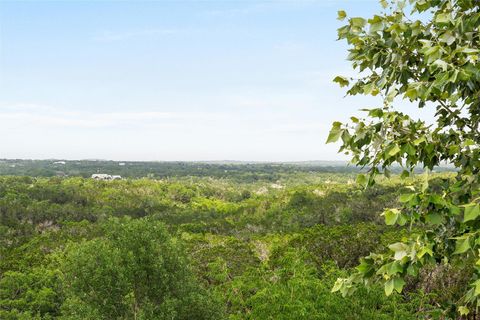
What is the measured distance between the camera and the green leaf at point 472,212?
310cm

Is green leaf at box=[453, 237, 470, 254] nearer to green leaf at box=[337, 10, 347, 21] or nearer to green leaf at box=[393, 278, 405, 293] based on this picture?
green leaf at box=[393, 278, 405, 293]

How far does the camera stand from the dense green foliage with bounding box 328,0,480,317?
139 inches

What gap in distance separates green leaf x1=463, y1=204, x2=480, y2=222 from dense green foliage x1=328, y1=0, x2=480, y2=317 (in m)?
0.23

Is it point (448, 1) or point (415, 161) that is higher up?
point (448, 1)

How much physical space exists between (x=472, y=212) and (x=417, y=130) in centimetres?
106

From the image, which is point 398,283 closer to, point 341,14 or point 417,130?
point 417,130

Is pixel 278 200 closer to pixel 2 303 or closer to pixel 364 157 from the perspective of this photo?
pixel 2 303

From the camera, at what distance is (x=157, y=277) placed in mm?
15914

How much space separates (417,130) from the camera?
12.9ft

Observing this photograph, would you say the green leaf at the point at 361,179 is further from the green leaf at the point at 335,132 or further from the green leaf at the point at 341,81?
the green leaf at the point at 341,81

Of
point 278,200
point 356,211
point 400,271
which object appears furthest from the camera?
point 278,200

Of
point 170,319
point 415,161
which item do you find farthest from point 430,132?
point 170,319

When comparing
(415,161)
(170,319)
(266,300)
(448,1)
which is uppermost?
(448,1)

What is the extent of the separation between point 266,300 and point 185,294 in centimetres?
413
